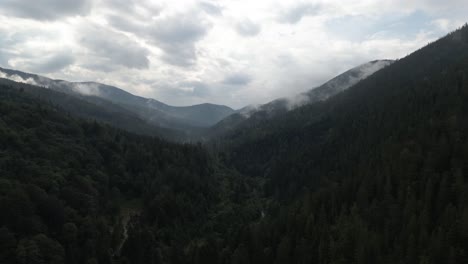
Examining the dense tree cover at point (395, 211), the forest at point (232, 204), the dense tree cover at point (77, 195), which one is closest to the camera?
the dense tree cover at point (395, 211)

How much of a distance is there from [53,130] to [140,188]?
51.5 metres

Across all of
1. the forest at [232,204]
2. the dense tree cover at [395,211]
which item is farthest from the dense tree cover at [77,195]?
the dense tree cover at [395,211]

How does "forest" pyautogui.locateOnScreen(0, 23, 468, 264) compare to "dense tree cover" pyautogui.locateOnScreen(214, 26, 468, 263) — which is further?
"forest" pyautogui.locateOnScreen(0, 23, 468, 264)

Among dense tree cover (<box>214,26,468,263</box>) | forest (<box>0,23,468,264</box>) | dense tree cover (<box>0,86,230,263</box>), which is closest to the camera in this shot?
dense tree cover (<box>214,26,468,263</box>)

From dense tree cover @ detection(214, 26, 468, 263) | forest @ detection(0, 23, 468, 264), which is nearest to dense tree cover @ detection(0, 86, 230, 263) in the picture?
forest @ detection(0, 23, 468, 264)

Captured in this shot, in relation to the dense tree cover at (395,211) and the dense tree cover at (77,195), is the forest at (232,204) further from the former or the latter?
the dense tree cover at (77,195)

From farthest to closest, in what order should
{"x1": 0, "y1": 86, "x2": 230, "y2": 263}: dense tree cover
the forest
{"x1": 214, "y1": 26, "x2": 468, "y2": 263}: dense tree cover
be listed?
1. {"x1": 0, "y1": 86, "x2": 230, "y2": 263}: dense tree cover
2. the forest
3. {"x1": 214, "y1": 26, "x2": 468, "y2": 263}: dense tree cover

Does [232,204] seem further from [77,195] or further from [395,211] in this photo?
[395,211]

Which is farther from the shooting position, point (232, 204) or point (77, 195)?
point (232, 204)

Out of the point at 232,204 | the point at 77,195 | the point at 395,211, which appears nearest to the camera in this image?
→ the point at 395,211

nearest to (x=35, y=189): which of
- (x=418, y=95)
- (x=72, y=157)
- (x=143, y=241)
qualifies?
(x=143, y=241)

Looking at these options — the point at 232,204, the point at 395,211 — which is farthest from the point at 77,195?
the point at 395,211

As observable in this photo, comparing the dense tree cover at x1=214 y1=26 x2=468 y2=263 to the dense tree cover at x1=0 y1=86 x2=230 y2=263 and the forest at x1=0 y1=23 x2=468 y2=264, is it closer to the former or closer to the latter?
the forest at x1=0 y1=23 x2=468 y2=264

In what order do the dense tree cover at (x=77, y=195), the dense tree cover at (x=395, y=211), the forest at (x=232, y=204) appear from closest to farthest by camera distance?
the dense tree cover at (x=395, y=211), the forest at (x=232, y=204), the dense tree cover at (x=77, y=195)
